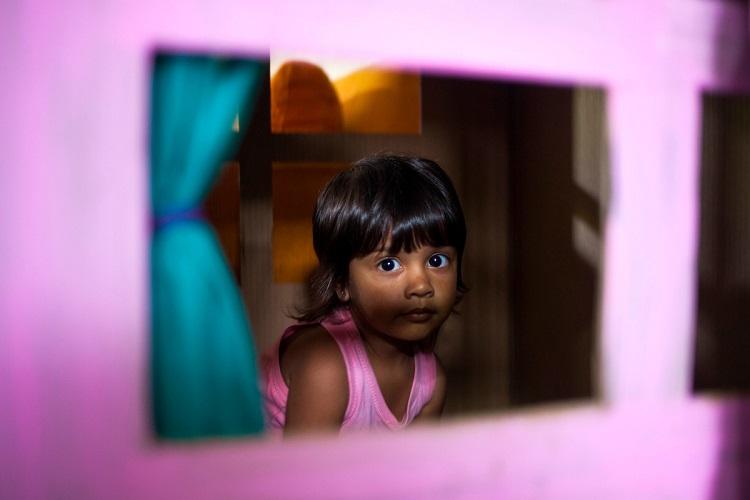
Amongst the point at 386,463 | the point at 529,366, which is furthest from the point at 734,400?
the point at 529,366

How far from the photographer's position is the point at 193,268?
0.73 metres

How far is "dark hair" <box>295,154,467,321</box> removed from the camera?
1.37 metres

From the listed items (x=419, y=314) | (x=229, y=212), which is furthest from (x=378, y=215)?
(x=229, y=212)

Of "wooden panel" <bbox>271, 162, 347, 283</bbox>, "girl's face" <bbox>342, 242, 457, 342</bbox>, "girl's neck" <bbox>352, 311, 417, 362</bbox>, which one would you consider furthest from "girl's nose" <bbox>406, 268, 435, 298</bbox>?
"wooden panel" <bbox>271, 162, 347, 283</bbox>

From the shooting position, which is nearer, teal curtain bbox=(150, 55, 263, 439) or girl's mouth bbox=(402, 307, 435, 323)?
teal curtain bbox=(150, 55, 263, 439)

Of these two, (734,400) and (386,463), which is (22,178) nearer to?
(386,463)

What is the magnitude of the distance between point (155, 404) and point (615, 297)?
1.87ft

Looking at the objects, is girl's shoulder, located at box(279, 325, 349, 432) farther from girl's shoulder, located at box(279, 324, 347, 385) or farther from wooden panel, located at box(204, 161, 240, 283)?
wooden panel, located at box(204, 161, 240, 283)

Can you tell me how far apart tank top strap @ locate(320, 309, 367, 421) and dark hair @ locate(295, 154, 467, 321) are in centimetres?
9

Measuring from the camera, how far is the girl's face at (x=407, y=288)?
1.32 metres

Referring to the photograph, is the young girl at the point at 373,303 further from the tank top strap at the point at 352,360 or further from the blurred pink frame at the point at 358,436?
the blurred pink frame at the point at 358,436

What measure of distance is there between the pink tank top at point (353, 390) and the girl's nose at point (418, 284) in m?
0.25

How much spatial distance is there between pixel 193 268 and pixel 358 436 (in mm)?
259

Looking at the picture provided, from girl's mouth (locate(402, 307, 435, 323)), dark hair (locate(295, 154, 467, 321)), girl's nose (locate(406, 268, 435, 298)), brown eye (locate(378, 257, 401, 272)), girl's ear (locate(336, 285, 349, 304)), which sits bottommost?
girl's mouth (locate(402, 307, 435, 323))
